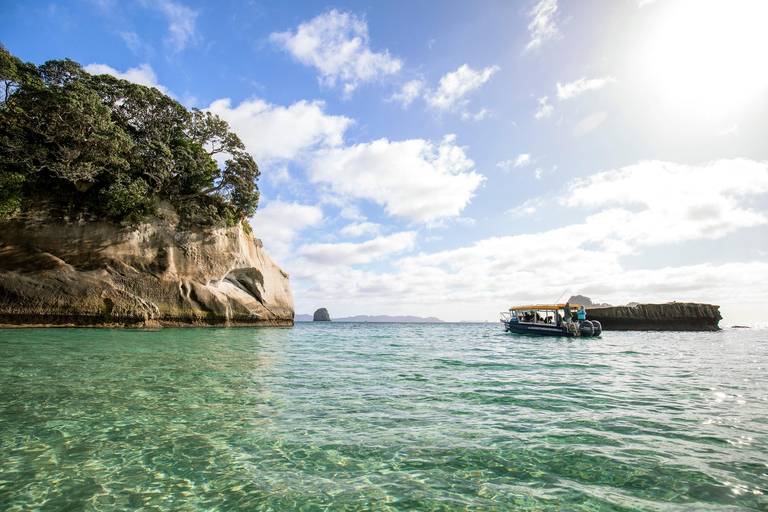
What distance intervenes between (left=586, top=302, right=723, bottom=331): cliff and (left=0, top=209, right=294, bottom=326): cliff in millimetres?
52417

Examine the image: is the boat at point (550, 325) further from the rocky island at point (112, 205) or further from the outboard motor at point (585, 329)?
the rocky island at point (112, 205)

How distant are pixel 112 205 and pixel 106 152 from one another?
11.9 ft

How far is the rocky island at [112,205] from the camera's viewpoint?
68.5ft

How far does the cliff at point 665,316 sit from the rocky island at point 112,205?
53.4 meters

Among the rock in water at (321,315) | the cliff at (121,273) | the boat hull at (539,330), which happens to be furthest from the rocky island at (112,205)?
the rock in water at (321,315)

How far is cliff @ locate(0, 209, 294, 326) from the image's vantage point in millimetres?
21938

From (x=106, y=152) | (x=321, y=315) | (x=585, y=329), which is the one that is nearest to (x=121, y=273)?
(x=106, y=152)

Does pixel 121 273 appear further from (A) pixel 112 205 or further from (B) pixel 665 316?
(B) pixel 665 316

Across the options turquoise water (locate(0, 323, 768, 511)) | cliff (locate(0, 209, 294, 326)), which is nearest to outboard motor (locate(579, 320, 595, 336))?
turquoise water (locate(0, 323, 768, 511))

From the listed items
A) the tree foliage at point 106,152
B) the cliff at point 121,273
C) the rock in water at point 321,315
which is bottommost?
→ the rock in water at point 321,315

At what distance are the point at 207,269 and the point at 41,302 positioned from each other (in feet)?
35.3

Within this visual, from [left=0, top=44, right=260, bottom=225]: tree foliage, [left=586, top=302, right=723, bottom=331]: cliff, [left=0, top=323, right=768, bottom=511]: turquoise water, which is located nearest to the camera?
[left=0, top=323, right=768, bottom=511]: turquoise water

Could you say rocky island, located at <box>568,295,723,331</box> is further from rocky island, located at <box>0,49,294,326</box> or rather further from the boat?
rocky island, located at <box>0,49,294,326</box>

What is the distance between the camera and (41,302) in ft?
70.7
